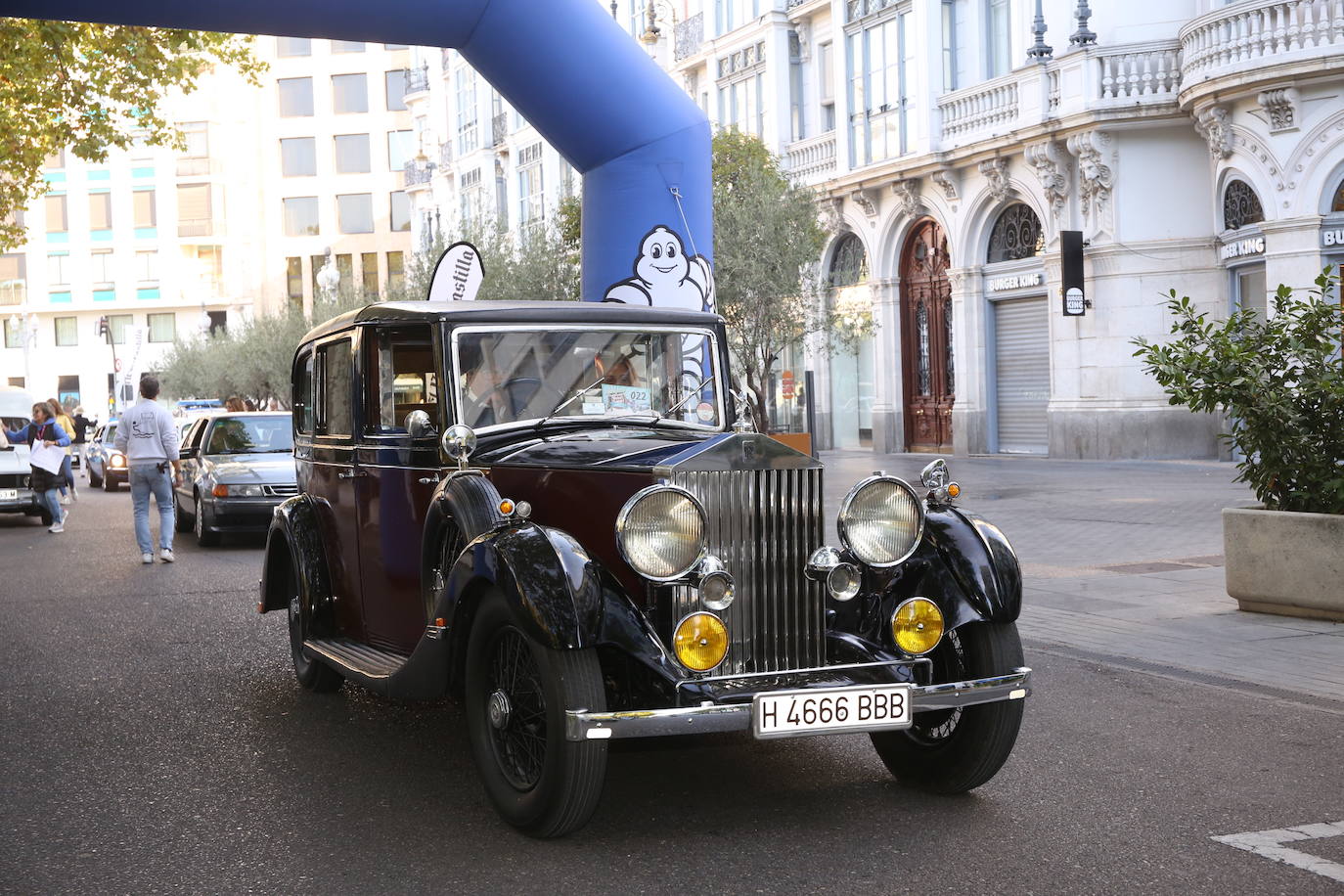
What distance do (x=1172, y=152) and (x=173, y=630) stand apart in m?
20.1

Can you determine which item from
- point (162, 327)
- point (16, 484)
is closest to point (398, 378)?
point (16, 484)

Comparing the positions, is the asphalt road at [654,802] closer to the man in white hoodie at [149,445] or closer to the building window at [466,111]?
the man in white hoodie at [149,445]

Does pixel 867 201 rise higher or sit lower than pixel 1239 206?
higher

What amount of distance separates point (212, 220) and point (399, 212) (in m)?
11.1

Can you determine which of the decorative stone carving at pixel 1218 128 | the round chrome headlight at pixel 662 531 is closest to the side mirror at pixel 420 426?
the round chrome headlight at pixel 662 531

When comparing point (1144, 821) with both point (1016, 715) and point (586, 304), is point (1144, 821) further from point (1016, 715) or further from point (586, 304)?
point (586, 304)

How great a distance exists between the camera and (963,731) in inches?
Result: 208

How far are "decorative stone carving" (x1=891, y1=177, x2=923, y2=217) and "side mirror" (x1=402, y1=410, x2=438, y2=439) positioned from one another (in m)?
25.0

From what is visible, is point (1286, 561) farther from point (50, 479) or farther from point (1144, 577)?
point (50, 479)

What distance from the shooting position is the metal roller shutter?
1085 inches

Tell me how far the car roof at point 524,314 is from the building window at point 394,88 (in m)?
75.7

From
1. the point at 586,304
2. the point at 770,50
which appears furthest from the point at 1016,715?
the point at 770,50

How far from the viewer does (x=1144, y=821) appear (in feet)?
16.4

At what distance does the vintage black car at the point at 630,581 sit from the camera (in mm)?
4766
